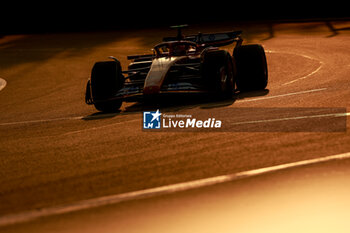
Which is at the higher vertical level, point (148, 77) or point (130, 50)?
point (148, 77)

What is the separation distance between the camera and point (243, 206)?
4.20 metres

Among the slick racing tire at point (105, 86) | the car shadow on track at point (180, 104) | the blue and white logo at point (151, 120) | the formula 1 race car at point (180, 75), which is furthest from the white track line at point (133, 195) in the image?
the slick racing tire at point (105, 86)

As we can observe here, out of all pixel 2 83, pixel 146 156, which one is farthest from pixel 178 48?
pixel 2 83

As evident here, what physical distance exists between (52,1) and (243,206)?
106ft

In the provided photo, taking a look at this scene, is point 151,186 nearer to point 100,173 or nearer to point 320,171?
point 100,173

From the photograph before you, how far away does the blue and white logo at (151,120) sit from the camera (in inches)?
288

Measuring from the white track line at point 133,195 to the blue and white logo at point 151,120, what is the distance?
2.49 meters

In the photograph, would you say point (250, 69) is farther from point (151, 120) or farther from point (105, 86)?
point (151, 120)

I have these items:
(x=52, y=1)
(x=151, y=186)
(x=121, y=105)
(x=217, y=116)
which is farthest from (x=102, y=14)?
(x=151, y=186)

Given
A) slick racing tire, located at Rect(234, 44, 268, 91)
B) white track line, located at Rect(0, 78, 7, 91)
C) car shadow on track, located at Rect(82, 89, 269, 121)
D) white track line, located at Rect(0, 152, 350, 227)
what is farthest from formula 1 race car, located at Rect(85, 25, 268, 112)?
white track line, located at Rect(0, 78, 7, 91)

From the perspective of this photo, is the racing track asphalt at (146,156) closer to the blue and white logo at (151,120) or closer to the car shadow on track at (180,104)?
the car shadow on track at (180,104)

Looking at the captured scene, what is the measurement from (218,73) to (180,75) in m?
0.91

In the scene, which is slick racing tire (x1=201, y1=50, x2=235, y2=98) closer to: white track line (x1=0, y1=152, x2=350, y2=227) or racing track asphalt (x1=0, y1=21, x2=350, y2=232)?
racing track asphalt (x1=0, y1=21, x2=350, y2=232)

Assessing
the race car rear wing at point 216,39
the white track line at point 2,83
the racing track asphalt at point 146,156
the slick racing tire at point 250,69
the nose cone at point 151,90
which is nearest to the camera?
the racing track asphalt at point 146,156
